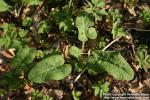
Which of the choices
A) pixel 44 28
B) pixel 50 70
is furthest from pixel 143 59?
pixel 44 28

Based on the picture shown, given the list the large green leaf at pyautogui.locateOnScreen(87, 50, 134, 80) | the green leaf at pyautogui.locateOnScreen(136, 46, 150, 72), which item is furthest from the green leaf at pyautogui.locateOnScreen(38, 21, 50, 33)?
the green leaf at pyautogui.locateOnScreen(136, 46, 150, 72)

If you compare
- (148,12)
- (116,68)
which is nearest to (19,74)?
(116,68)

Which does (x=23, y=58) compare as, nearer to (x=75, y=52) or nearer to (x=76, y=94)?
(x=75, y=52)

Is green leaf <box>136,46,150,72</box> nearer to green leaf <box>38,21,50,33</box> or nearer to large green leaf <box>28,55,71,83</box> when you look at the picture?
large green leaf <box>28,55,71,83</box>

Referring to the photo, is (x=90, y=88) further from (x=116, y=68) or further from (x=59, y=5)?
(x=59, y=5)

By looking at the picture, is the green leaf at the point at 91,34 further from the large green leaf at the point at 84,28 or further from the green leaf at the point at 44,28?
the green leaf at the point at 44,28
